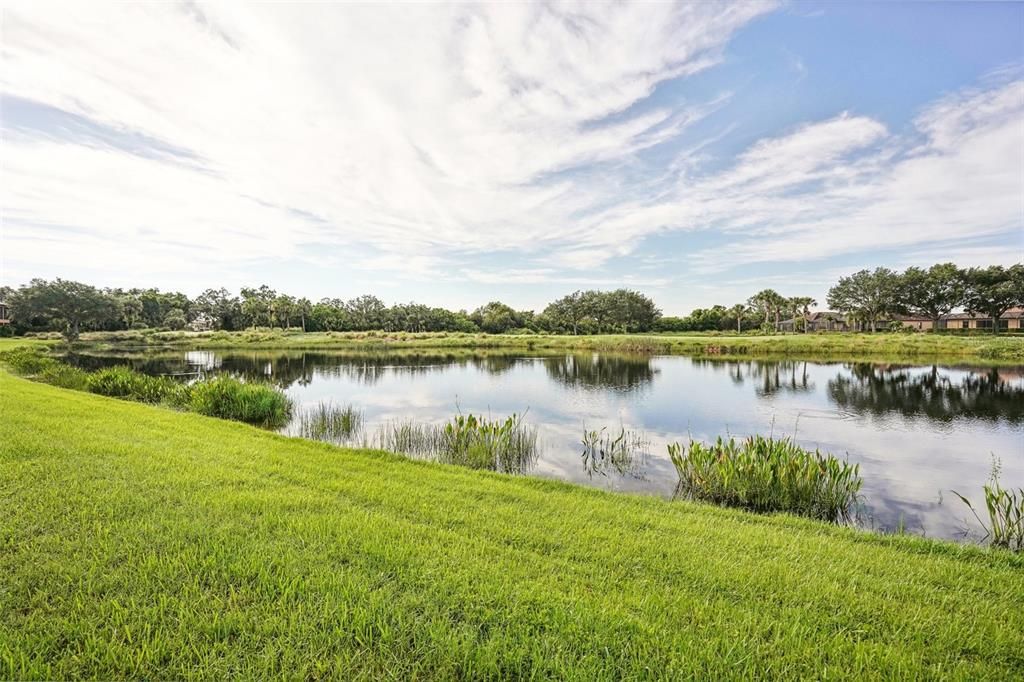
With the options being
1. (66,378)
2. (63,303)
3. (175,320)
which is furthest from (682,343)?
(175,320)

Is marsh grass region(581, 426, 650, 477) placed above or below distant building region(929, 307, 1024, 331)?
below

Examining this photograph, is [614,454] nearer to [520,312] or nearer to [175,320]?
[520,312]

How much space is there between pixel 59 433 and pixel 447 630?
25.7 feet

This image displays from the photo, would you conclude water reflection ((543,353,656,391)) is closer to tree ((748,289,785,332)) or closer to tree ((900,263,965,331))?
tree ((748,289,785,332))

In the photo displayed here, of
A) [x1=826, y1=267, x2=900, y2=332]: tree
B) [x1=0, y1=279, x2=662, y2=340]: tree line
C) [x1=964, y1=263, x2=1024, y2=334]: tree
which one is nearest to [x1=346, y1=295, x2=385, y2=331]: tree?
[x1=0, y1=279, x2=662, y2=340]: tree line

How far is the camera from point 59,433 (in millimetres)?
7250

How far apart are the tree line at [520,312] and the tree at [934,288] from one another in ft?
0.42

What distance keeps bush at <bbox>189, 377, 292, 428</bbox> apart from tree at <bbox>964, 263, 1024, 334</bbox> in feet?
290

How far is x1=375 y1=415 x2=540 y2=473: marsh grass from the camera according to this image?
10.0 meters

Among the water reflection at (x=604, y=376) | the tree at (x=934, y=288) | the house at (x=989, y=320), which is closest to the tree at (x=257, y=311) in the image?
the water reflection at (x=604, y=376)

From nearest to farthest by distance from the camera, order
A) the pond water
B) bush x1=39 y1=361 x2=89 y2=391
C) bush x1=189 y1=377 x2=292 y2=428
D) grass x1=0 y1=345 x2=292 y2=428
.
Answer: the pond water, bush x1=189 y1=377 x2=292 y2=428, grass x1=0 y1=345 x2=292 y2=428, bush x1=39 y1=361 x2=89 y2=391

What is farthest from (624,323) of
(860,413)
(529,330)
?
(860,413)

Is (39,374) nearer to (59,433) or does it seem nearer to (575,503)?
(59,433)

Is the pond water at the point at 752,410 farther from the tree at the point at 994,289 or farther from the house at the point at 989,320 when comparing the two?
the house at the point at 989,320
